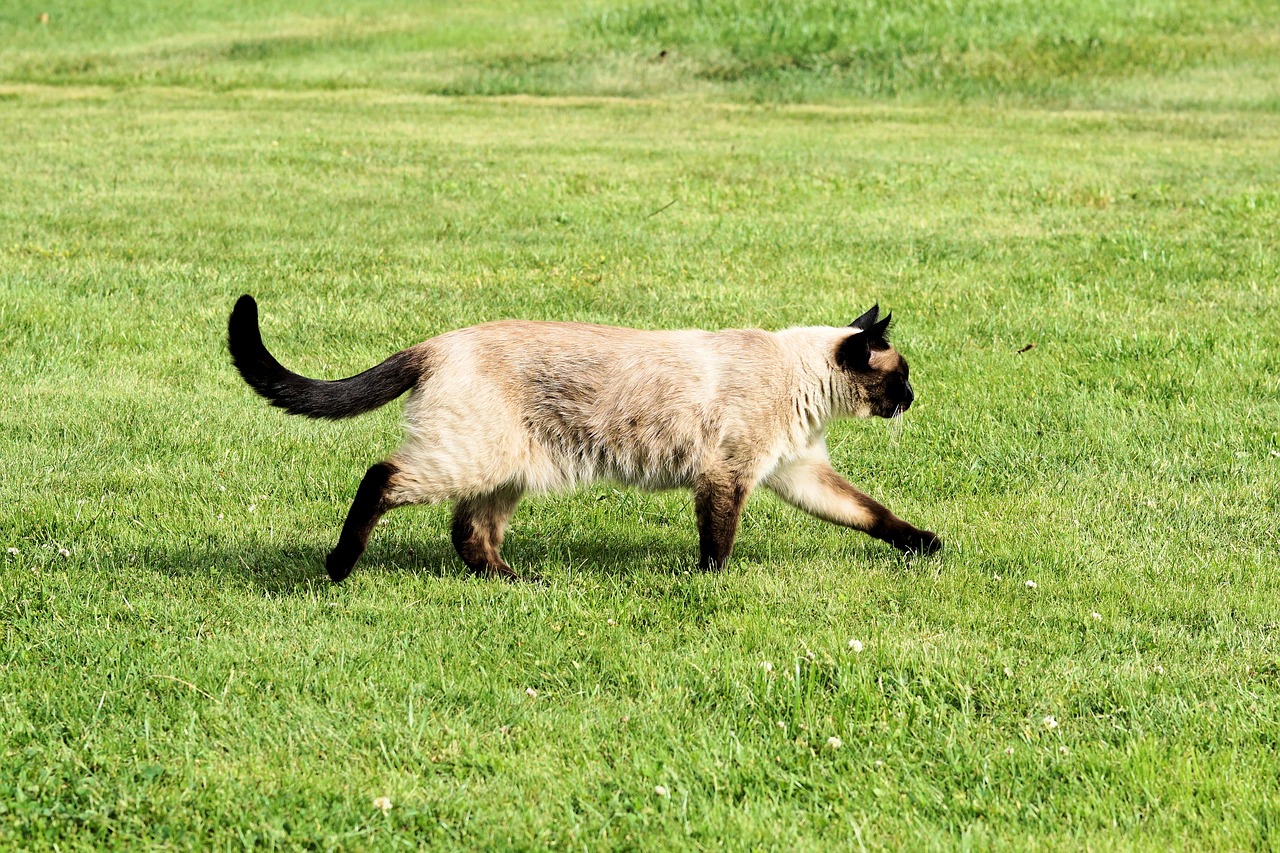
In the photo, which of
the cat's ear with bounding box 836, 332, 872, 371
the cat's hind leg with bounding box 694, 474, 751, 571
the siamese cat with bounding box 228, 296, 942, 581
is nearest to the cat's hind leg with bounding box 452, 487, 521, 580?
the siamese cat with bounding box 228, 296, 942, 581

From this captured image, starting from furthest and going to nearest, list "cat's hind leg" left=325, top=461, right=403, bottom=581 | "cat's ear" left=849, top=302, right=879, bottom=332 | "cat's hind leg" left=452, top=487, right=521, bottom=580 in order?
1. "cat's ear" left=849, top=302, right=879, bottom=332
2. "cat's hind leg" left=452, top=487, right=521, bottom=580
3. "cat's hind leg" left=325, top=461, right=403, bottom=581

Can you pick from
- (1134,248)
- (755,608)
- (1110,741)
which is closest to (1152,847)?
(1110,741)

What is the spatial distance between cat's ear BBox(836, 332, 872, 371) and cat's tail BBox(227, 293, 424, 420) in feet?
5.74

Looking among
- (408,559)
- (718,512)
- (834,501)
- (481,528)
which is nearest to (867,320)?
(834,501)

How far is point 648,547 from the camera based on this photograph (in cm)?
616

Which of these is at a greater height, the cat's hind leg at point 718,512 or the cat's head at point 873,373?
the cat's head at point 873,373

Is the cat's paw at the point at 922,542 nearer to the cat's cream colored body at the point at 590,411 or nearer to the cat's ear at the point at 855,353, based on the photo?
the cat's cream colored body at the point at 590,411

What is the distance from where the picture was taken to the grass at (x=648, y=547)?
3.98m

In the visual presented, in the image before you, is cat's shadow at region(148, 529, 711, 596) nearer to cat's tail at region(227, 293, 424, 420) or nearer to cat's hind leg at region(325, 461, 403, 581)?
cat's hind leg at region(325, 461, 403, 581)

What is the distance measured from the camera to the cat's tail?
18.0ft

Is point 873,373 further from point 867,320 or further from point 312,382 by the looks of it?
point 312,382

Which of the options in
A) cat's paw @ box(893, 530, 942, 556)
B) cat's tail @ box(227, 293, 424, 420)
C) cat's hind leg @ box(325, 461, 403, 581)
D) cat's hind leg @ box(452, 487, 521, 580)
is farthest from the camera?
cat's paw @ box(893, 530, 942, 556)

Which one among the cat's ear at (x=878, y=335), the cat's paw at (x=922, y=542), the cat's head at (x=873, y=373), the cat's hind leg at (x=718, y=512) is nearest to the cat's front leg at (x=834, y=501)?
the cat's paw at (x=922, y=542)

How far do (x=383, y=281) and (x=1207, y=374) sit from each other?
5.86 metres
